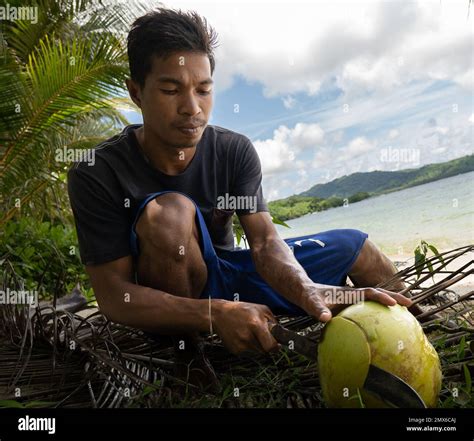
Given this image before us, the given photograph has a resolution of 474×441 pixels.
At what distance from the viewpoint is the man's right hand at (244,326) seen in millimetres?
1474

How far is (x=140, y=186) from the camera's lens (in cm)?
205

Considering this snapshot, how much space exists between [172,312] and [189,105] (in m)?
0.70

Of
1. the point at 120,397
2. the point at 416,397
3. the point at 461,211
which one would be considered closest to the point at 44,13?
the point at 120,397

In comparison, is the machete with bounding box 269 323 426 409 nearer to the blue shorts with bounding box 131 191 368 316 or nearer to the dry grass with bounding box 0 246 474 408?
the dry grass with bounding box 0 246 474 408

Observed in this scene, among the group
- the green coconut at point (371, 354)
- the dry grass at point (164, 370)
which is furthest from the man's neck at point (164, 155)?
the green coconut at point (371, 354)

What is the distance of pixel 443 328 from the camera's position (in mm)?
1671

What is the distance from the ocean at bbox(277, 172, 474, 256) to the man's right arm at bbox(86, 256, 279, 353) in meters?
2.87

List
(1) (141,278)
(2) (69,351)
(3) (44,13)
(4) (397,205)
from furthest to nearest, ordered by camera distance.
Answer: (4) (397,205) → (3) (44,13) → (2) (69,351) → (1) (141,278)

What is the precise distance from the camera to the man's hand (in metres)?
1.41

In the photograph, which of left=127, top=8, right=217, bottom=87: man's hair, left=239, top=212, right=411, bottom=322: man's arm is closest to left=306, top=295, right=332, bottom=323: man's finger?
left=239, top=212, right=411, bottom=322: man's arm

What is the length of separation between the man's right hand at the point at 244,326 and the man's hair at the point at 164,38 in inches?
36.9

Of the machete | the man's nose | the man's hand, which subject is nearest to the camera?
the machete

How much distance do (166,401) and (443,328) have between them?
0.85m

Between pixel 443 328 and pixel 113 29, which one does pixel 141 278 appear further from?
pixel 113 29
